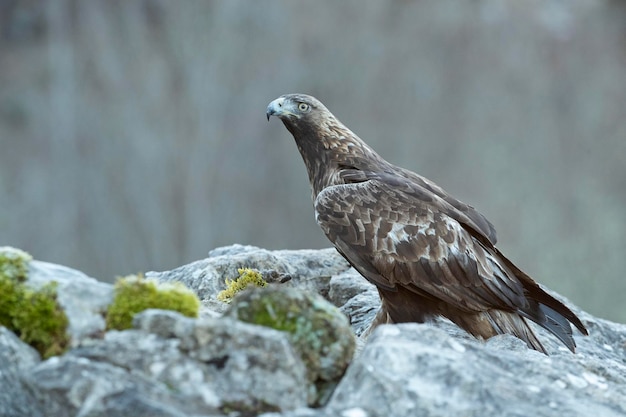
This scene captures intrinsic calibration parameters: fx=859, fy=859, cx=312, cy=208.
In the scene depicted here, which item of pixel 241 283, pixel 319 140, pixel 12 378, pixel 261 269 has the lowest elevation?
pixel 12 378

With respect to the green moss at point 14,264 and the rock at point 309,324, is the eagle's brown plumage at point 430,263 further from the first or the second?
the green moss at point 14,264

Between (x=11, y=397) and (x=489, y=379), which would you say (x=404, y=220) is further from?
(x=11, y=397)

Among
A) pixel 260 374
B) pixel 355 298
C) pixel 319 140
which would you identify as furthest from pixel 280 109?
pixel 260 374

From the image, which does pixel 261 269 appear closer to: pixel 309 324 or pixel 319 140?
pixel 319 140

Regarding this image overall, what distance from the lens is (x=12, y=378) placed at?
94.6 inches

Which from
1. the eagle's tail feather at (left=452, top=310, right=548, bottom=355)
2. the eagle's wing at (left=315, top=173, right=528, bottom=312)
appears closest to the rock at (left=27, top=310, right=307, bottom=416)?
the eagle's wing at (left=315, top=173, right=528, bottom=312)

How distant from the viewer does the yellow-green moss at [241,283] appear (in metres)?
4.40

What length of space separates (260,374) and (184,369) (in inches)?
7.8

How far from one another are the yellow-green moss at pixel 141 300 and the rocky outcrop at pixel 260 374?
5 cm

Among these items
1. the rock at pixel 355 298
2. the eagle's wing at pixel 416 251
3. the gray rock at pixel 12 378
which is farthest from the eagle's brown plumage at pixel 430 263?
the gray rock at pixel 12 378

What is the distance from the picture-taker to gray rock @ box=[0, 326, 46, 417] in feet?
7.85

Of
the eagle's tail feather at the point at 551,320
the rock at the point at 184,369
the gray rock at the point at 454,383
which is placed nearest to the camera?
the rock at the point at 184,369

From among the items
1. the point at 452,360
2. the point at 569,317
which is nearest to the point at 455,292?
the point at 569,317

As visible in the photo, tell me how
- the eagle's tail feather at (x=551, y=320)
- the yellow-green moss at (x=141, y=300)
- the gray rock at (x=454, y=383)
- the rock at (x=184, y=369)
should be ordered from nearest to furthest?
the rock at (x=184, y=369)
the gray rock at (x=454, y=383)
the yellow-green moss at (x=141, y=300)
the eagle's tail feather at (x=551, y=320)
